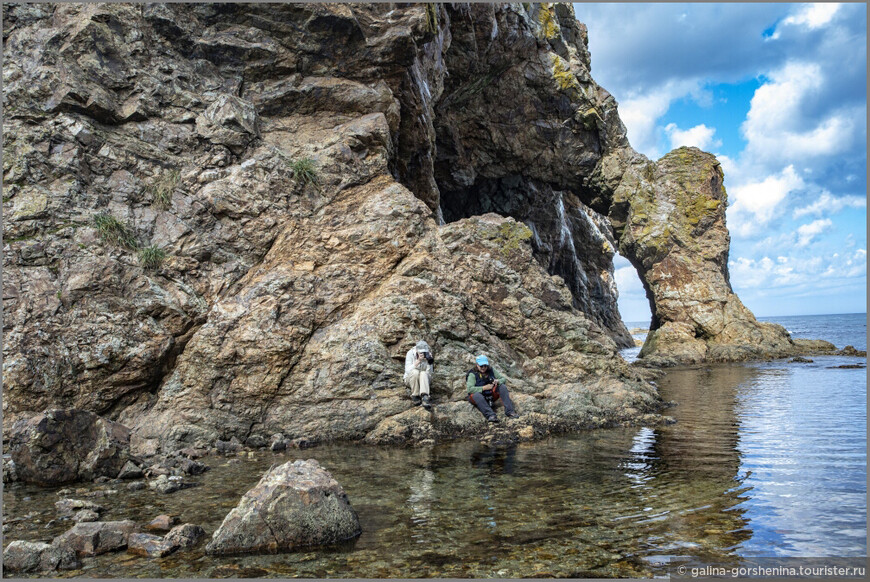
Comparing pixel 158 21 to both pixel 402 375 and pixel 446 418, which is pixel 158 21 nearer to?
pixel 402 375

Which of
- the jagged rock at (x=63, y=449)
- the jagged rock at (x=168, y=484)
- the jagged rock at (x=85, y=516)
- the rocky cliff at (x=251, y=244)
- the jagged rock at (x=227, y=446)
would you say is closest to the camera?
the jagged rock at (x=85, y=516)

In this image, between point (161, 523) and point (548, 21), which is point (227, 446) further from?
point (548, 21)

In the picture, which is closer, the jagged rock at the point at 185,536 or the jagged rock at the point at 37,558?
the jagged rock at the point at 37,558

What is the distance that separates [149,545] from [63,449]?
5.61 m

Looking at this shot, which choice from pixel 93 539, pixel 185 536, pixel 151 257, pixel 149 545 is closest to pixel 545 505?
pixel 185 536

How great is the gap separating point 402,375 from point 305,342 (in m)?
3.07

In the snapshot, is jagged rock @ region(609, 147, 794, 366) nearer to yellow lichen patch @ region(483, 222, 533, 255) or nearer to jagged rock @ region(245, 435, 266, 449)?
yellow lichen patch @ region(483, 222, 533, 255)

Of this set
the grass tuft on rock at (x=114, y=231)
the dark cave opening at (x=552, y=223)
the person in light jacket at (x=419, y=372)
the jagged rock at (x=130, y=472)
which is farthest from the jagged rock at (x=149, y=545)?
the dark cave opening at (x=552, y=223)

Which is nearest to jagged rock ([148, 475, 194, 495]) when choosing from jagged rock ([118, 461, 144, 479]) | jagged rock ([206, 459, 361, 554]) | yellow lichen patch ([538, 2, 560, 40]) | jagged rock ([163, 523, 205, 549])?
jagged rock ([118, 461, 144, 479])

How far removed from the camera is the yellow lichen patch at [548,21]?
121ft

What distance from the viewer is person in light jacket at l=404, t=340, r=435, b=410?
1485cm

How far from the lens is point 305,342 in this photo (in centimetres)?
1597

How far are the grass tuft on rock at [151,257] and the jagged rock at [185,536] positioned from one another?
1065 cm

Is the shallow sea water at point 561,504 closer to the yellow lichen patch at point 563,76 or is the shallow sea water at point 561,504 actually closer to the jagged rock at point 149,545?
the jagged rock at point 149,545
